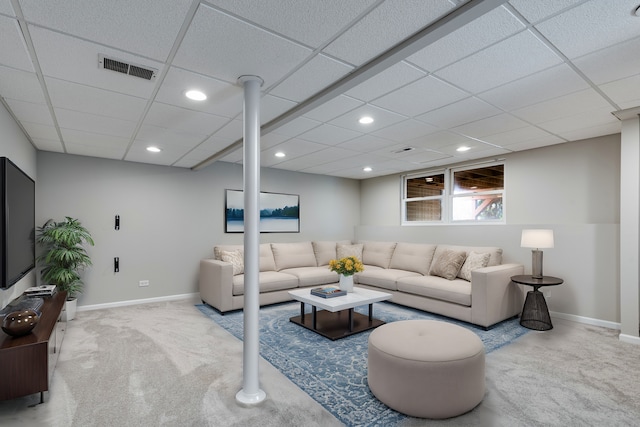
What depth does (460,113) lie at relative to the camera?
313 centimetres

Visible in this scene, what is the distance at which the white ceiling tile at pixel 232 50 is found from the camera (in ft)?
5.75

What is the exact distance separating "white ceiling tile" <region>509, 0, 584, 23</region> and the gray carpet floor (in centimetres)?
236

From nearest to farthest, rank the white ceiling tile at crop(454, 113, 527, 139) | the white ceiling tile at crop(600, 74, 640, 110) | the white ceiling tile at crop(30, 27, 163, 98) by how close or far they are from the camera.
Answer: the white ceiling tile at crop(30, 27, 163, 98) → the white ceiling tile at crop(600, 74, 640, 110) → the white ceiling tile at crop(454, 113, 527, 139)

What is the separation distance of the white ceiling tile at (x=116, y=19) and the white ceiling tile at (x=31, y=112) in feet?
4.97

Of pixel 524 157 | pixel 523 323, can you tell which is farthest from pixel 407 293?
pixel 524 157

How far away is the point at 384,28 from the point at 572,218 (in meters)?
4.06

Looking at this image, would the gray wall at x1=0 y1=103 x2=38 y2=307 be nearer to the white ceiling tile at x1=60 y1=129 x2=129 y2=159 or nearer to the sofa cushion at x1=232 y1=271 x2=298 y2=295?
the white ceiling tile at x1=60 y1=129 x2=129 y2=159

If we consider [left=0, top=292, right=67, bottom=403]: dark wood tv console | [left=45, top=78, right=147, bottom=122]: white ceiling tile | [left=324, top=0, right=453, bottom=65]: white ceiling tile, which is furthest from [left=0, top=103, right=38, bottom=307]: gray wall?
[left=324, top=0, right=453, bottom=65]: white ceiling tile

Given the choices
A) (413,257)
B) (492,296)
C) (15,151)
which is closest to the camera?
(15,151)

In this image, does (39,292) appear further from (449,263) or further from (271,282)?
(449,263)

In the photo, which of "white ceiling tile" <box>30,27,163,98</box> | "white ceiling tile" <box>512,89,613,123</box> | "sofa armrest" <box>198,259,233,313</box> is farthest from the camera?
"sofa armrest" <box>198,259,233,313</box>

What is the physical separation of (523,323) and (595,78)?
2843mm

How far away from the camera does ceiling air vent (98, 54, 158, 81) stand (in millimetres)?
2109

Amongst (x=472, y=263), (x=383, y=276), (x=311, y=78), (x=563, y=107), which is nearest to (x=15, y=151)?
(x=311, y=78)
